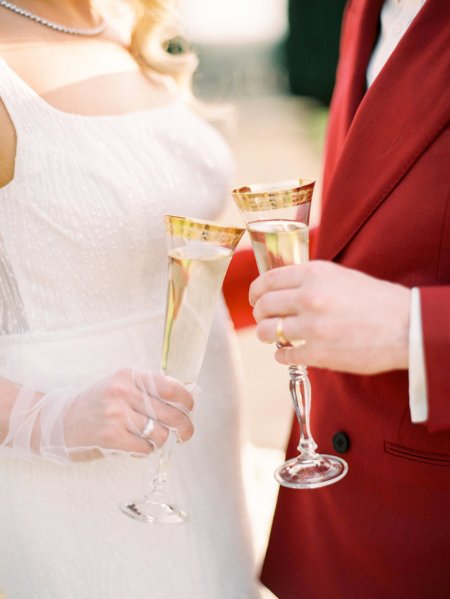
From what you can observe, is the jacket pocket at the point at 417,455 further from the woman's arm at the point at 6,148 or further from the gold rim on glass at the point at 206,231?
the woman's arm at the point at 6,148

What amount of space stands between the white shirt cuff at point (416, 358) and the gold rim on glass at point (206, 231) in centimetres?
34

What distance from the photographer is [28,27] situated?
81.4 inches

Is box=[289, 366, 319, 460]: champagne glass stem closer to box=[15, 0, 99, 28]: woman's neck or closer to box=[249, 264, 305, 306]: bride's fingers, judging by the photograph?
box=[249, 264, 305, 306]: bride's fingers

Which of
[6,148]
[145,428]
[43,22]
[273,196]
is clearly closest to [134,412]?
[145,428]

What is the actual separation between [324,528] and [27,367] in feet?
2.63

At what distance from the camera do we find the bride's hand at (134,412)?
1.65 meters

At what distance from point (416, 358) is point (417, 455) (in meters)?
0.34

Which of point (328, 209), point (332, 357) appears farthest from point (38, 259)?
point (332, 357)

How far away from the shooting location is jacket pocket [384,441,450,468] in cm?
167

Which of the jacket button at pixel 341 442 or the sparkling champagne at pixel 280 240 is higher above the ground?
the sparkling champagne at pixel 280 240

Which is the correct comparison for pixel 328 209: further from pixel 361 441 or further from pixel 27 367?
pixel 27 367

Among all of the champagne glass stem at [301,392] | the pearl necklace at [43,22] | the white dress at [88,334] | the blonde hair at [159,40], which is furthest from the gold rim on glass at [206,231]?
the blonde hair at [159,40]

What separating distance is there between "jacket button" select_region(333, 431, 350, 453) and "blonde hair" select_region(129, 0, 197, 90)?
126 centimetres

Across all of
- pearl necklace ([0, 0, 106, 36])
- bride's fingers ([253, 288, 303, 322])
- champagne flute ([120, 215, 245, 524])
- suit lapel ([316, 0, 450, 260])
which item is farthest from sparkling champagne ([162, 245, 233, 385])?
pearl necklace ([0, 0, 106, 36])
